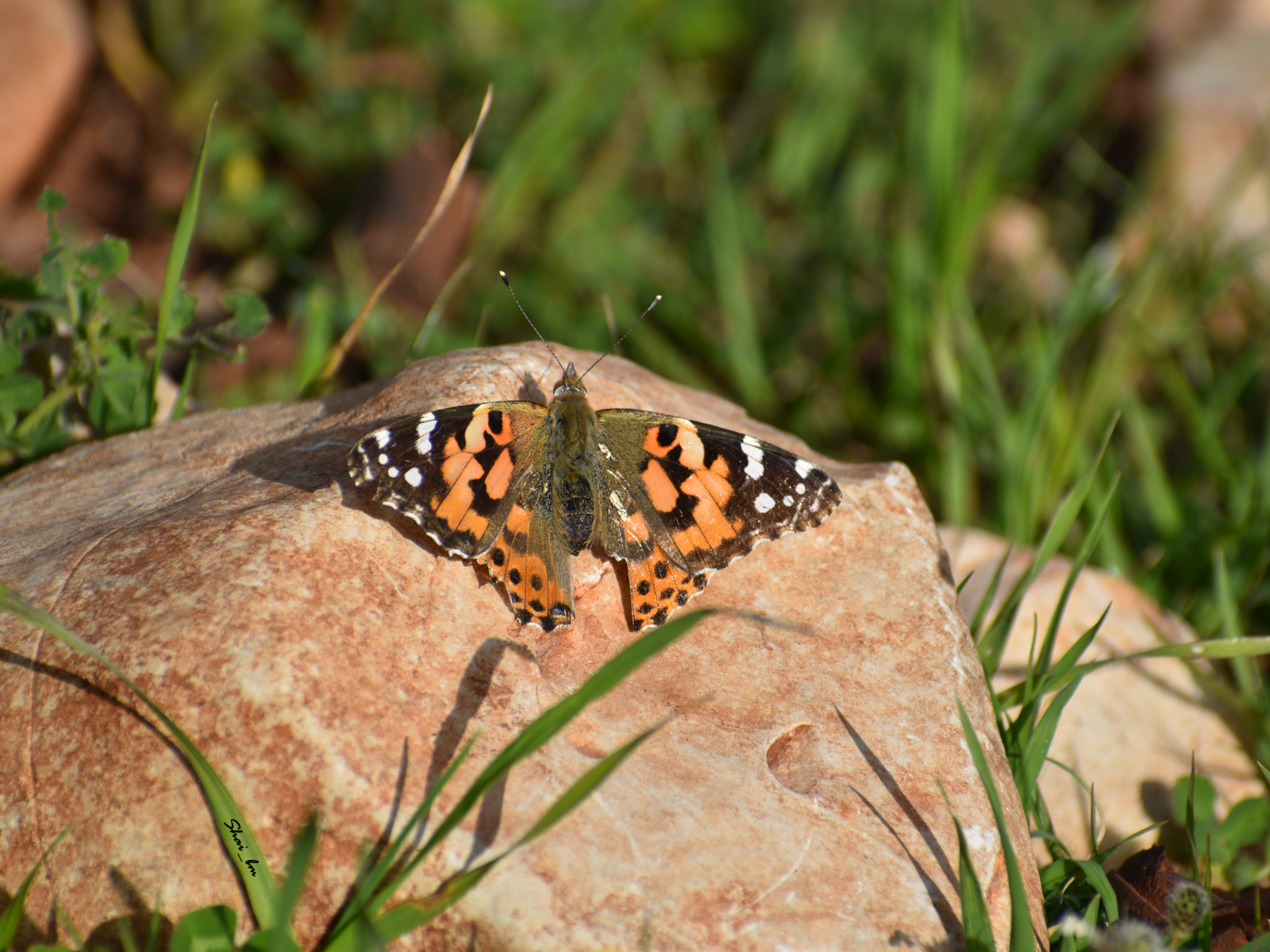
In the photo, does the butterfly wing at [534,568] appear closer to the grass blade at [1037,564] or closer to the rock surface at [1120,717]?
the grass blade at [1037,564]

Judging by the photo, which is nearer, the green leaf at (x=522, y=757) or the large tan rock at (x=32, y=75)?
the green leaf at (x=522, y=757)

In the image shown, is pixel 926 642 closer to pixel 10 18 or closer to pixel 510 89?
pixel 510 89

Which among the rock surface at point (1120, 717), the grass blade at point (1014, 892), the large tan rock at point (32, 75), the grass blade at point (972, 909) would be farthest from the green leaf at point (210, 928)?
the large tan rock at point (32, 75)

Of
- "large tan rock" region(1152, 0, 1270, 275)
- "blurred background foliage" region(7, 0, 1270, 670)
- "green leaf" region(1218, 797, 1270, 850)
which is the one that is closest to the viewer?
"green leaf" region(1218, 797, 1270, 850)

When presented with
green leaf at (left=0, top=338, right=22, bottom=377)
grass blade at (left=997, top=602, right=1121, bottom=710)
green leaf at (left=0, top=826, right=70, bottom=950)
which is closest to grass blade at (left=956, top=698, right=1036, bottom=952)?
grass blade at (left=997, top=602, right=1121, bottom=710)

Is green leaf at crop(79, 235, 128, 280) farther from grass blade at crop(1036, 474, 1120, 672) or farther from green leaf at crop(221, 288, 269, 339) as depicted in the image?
grass blade at crop(1036, 474, 1120, 672)

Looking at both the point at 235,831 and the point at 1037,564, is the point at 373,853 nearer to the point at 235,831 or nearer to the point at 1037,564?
the point at 235,831

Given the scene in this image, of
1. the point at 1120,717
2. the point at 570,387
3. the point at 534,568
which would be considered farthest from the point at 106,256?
the point at 1120,717

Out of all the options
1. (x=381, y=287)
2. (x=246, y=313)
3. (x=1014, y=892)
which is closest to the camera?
(x=1014, y=892)
